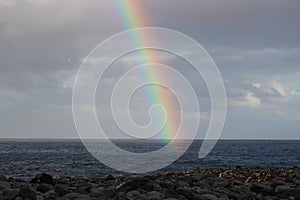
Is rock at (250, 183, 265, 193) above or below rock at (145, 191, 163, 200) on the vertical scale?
above

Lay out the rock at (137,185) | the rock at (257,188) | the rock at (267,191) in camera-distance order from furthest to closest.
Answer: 1. the rock at (257,188)
2. the rock at (267,191)
3. the rock at (137,185)

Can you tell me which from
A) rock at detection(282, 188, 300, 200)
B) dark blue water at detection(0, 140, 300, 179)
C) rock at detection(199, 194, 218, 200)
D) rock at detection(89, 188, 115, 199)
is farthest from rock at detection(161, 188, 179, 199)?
dark blue water at detection(0, 140, 300, 179)

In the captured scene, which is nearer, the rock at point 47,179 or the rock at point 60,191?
the rock at point 60,191

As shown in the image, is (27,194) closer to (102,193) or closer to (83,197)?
(83,197)

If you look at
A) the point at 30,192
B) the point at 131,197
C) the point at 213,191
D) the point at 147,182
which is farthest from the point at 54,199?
the point at 213,191

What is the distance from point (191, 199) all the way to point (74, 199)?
109 inches

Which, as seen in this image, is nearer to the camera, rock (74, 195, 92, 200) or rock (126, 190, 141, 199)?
rock (74, 195, 92, 200)

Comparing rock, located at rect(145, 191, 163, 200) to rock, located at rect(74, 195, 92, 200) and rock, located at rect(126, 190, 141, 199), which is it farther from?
rock, located at rect(74, 195, 92, 200)

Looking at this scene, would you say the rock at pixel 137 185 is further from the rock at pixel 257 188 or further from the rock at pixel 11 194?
the rock at pixel 257 188

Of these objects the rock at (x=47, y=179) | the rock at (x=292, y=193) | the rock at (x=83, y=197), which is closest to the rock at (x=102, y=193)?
the rock at (x=83, y=197)

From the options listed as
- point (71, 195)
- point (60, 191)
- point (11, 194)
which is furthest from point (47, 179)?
point (71, 195)

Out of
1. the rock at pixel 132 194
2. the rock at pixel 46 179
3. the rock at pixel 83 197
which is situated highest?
the rock at pixel 46 179

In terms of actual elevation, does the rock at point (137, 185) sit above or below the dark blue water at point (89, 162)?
below

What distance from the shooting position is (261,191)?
1542cm
